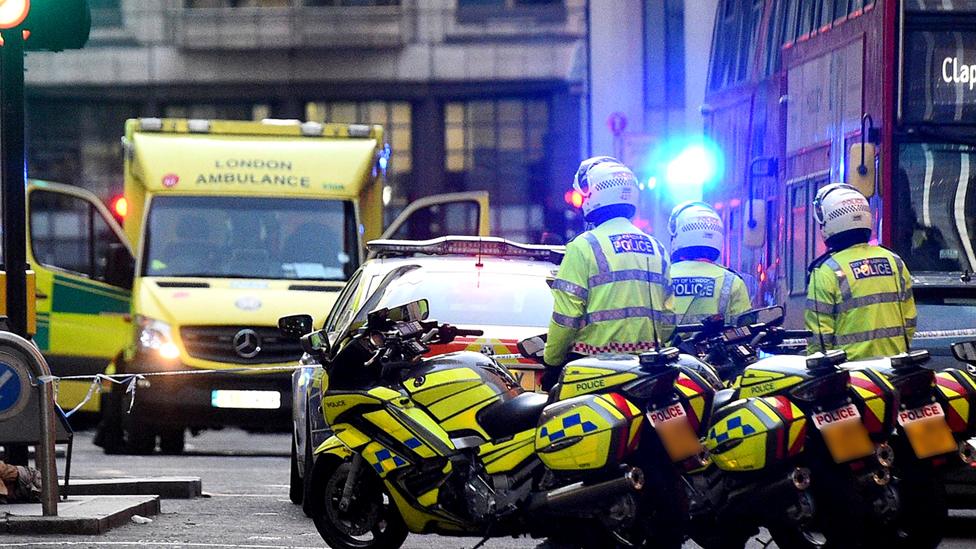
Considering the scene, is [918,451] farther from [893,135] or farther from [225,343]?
[225,343]

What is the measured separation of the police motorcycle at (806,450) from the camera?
28.1 ft

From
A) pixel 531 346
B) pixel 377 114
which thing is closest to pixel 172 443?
pixel 531 346

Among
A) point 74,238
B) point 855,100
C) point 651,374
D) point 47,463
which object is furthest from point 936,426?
point 74,238

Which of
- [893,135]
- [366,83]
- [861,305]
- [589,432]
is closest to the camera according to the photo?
[589,432]

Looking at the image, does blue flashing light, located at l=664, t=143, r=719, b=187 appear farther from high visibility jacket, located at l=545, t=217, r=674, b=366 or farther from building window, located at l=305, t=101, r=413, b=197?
building window, located at l=305, t=101, r=413, b=197

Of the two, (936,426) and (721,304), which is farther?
(721,304)

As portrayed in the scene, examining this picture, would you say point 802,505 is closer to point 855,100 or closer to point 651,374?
point 651,374

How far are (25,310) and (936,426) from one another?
486 cm

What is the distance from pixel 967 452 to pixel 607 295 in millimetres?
1631

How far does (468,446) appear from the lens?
887cm

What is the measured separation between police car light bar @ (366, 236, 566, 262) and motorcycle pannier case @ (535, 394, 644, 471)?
3890 mm

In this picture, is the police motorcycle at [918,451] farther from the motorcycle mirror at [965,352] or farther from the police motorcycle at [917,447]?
the motorcycle mirror at [965,352]

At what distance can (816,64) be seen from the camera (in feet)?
48.8

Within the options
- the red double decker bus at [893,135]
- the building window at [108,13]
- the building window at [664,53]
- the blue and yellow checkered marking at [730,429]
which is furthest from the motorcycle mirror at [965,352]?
the building window at [108,13]
